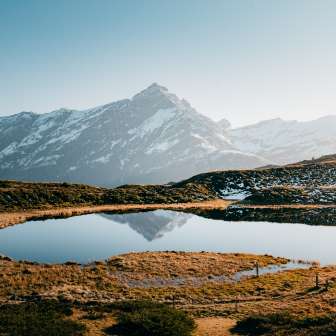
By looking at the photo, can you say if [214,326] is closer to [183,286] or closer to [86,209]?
[183,286]

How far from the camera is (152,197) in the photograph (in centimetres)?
10462

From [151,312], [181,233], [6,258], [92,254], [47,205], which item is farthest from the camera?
[47,205]

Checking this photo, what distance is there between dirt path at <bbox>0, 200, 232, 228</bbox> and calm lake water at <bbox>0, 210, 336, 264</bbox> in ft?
11.3

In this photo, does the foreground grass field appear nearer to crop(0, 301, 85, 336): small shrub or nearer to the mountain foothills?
crop(0, 301, 85, 336): small shrub

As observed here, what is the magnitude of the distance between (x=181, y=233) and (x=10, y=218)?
2919 cm

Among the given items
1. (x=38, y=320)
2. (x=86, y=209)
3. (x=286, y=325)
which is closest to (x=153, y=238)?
(x=86, y=209)

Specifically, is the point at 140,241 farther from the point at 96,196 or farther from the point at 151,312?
the point at 96,196

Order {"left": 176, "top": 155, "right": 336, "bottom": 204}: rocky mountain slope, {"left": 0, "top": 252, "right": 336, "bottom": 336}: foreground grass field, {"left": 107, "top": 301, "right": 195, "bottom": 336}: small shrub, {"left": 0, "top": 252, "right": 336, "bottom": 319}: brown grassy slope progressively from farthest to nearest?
1. {"left": 176, "top": 155, "right": 336, "bottom": 204}: rocky mountain slope
2. {"left": 0, "top": 252, "right": 336, "bottom": 319}: brown grassy slope
3. {"left": 0, "top": 252, "right": 336, "bottom": 336}: foreground grass field
4. {"left": 107, "top": 301, "right": 195, "bottom": 336}: small shrub

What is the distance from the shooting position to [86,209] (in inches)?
3433

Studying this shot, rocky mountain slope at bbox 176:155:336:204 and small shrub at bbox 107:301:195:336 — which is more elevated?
rocky mountain slope at bbox 176:155:336:204

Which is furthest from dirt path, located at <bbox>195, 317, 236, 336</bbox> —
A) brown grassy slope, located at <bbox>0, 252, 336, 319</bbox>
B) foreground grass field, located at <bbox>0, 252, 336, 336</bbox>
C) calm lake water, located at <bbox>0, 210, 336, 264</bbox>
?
calm lake water, located at <bbox>0, 210, 336, 264</bbox>

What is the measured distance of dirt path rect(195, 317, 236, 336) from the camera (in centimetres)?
2998

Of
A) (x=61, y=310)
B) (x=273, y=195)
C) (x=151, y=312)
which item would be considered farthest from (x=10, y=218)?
(x=273, y=195)

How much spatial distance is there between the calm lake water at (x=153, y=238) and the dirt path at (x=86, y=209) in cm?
345
